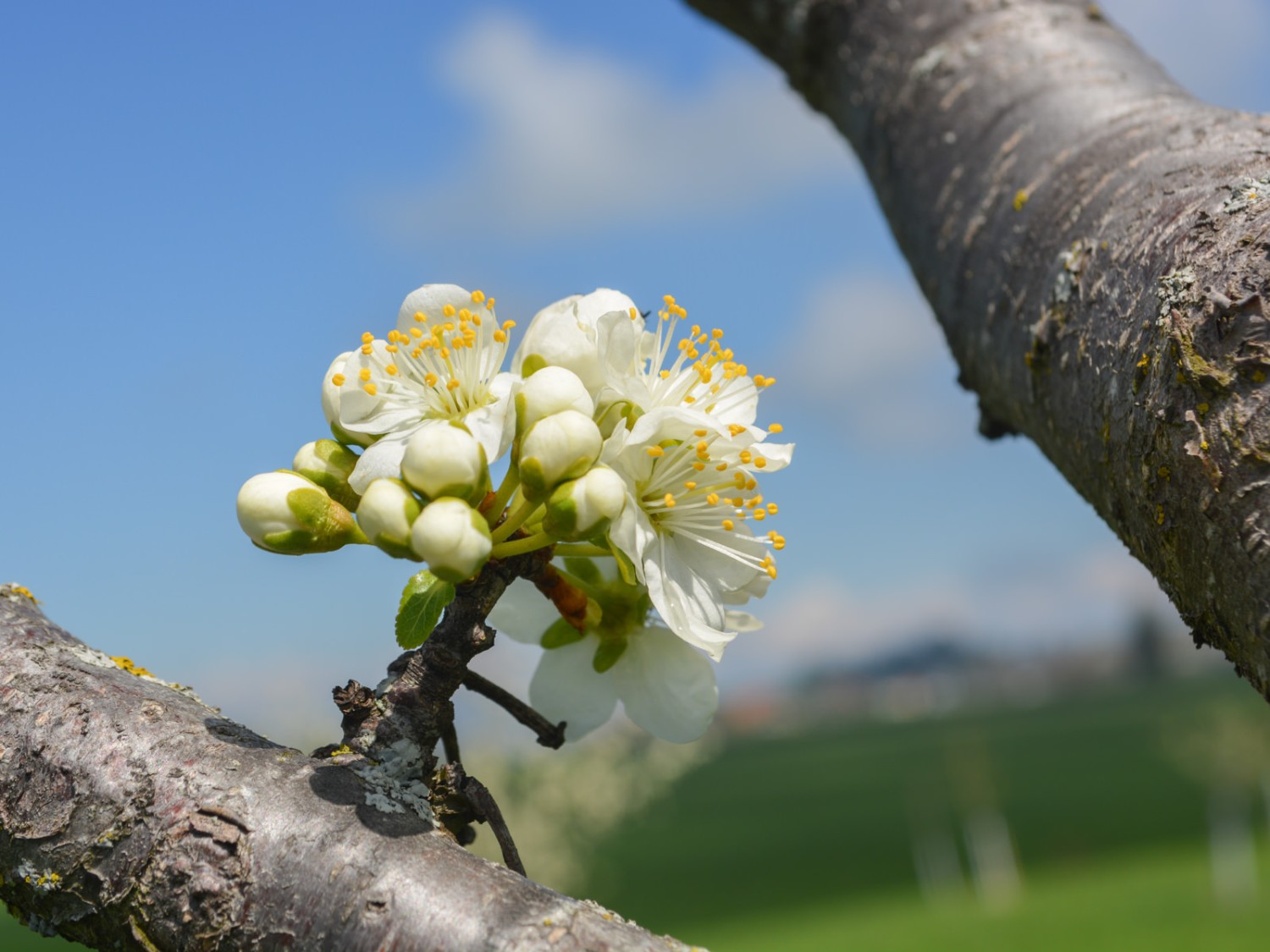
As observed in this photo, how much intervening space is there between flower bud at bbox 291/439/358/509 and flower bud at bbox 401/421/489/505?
0.17 m

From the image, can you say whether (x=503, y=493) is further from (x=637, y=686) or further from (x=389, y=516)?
(x=637, y=686)

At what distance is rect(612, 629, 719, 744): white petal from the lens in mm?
1202

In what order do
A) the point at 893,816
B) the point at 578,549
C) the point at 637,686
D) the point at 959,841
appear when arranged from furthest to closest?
the point at 893,816 → the point at 959,841 → the point at 637,686 → the point at 578,549

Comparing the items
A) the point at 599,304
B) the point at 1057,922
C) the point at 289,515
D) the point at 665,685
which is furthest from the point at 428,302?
the point at 1057,922

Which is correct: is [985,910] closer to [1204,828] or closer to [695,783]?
[1204,828]

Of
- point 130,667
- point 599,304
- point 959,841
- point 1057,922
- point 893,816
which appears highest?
point 599,304

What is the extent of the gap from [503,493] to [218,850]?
434mm

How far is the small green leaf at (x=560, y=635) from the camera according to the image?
4.16 feet

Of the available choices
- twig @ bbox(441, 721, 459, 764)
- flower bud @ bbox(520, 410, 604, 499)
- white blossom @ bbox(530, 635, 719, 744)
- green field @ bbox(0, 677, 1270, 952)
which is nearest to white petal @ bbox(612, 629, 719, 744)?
white blossom @ bbox(530, 635, 719, 744)

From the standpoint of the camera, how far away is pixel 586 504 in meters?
0.98

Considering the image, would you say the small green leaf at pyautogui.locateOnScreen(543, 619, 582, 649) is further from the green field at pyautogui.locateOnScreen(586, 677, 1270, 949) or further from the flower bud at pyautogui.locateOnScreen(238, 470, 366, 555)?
the green field at pyautogui.locateOnScreen(586, 677, 1270, 949)

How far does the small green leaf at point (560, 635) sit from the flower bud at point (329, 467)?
30 centimetres

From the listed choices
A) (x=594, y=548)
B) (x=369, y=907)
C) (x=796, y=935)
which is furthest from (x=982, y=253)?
(x=796, y=935)

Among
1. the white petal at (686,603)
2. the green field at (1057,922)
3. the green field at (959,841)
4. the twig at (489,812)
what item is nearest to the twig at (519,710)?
the twig at (489,812)
